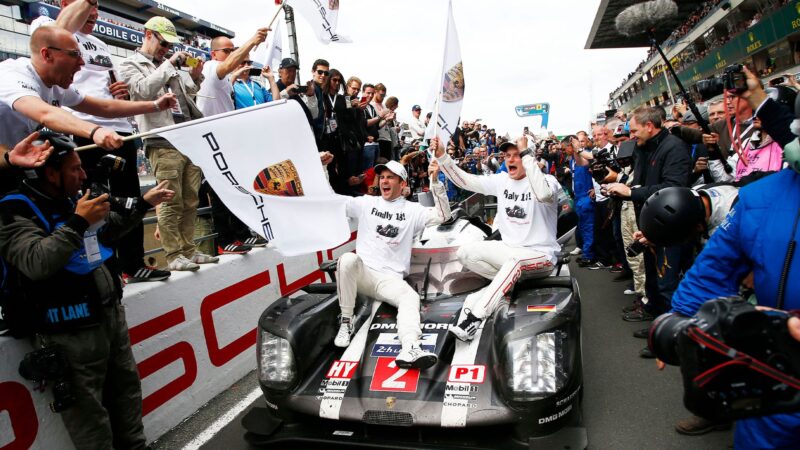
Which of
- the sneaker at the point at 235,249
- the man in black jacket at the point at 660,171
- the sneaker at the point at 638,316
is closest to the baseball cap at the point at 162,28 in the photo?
the sneaker at the point at 235,249

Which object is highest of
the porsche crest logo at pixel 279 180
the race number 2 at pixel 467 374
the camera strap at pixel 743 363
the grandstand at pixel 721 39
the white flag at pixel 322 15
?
the grandstand at pixel 721 39

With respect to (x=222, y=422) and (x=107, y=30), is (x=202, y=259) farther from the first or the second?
(x=107, y=30)

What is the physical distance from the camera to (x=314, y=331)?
3732mm

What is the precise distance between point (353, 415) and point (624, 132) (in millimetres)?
6013

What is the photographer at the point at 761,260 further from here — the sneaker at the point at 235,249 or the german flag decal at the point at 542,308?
the sneaker at the point at 235,249

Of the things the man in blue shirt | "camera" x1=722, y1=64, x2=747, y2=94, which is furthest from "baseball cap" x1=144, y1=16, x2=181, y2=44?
"camera" x1=722, y1=64, x2=747, y2=94

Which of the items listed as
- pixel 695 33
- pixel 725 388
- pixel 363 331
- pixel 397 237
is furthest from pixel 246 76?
pixel 695 33

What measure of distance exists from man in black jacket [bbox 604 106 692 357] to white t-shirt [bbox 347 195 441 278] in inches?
70.9

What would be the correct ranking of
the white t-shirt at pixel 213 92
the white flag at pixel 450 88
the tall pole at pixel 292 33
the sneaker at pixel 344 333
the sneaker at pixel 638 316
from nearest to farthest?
the sneaker at pixel 344 333
the white t-shirt at pixel 213 92
the white flag at pixel 450 88
the sneaker at pixel 638 316
the tall pole at pixel 292 33

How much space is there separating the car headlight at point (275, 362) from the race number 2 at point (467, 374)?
1019mm

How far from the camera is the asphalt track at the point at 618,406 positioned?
329 cm

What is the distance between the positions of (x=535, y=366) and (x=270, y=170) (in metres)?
2.01

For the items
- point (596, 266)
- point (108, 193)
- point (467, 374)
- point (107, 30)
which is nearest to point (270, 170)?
point (108, 193)

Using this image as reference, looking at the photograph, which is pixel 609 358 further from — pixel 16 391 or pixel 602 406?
pixel 16 391
